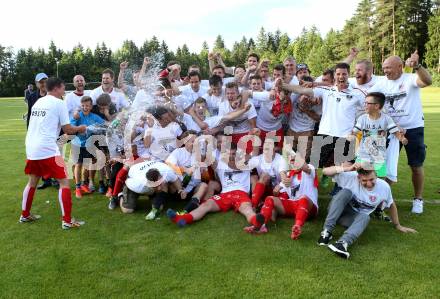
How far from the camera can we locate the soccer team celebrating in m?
5.01

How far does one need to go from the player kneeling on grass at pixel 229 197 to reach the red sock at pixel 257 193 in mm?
83

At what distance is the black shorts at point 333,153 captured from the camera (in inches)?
222

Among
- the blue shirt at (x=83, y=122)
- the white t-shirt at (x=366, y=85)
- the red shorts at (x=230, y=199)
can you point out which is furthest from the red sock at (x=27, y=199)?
the white t-shirt at (x=366, y=85)

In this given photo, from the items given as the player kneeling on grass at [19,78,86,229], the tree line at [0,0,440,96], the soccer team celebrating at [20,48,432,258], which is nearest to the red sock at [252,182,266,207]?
the soccer team celebrating at [20,48,432,258]

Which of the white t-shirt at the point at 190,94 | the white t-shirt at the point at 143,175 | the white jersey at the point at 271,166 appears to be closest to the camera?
the white t-shirt at the point at 143,175

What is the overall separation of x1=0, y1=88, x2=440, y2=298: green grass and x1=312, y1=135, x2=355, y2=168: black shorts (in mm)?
877

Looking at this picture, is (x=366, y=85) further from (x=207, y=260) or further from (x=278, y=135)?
(x=207, y=260)

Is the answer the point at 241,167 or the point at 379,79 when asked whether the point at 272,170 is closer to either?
the point at 241,167

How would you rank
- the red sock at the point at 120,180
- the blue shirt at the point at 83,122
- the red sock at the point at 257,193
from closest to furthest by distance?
the red sock at the point at 257,193, the red sock at the point at 120,180, the blue shirt at the point at 83,122

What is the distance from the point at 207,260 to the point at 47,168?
260 centimetres

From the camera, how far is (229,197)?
562cm

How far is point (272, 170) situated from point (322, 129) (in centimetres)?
96

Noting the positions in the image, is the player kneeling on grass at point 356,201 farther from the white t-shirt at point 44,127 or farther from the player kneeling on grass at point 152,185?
the white t-shirt at point 44,127

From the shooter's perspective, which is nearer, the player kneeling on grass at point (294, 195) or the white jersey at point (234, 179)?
the player kneeling on grass at point (294, 195)
